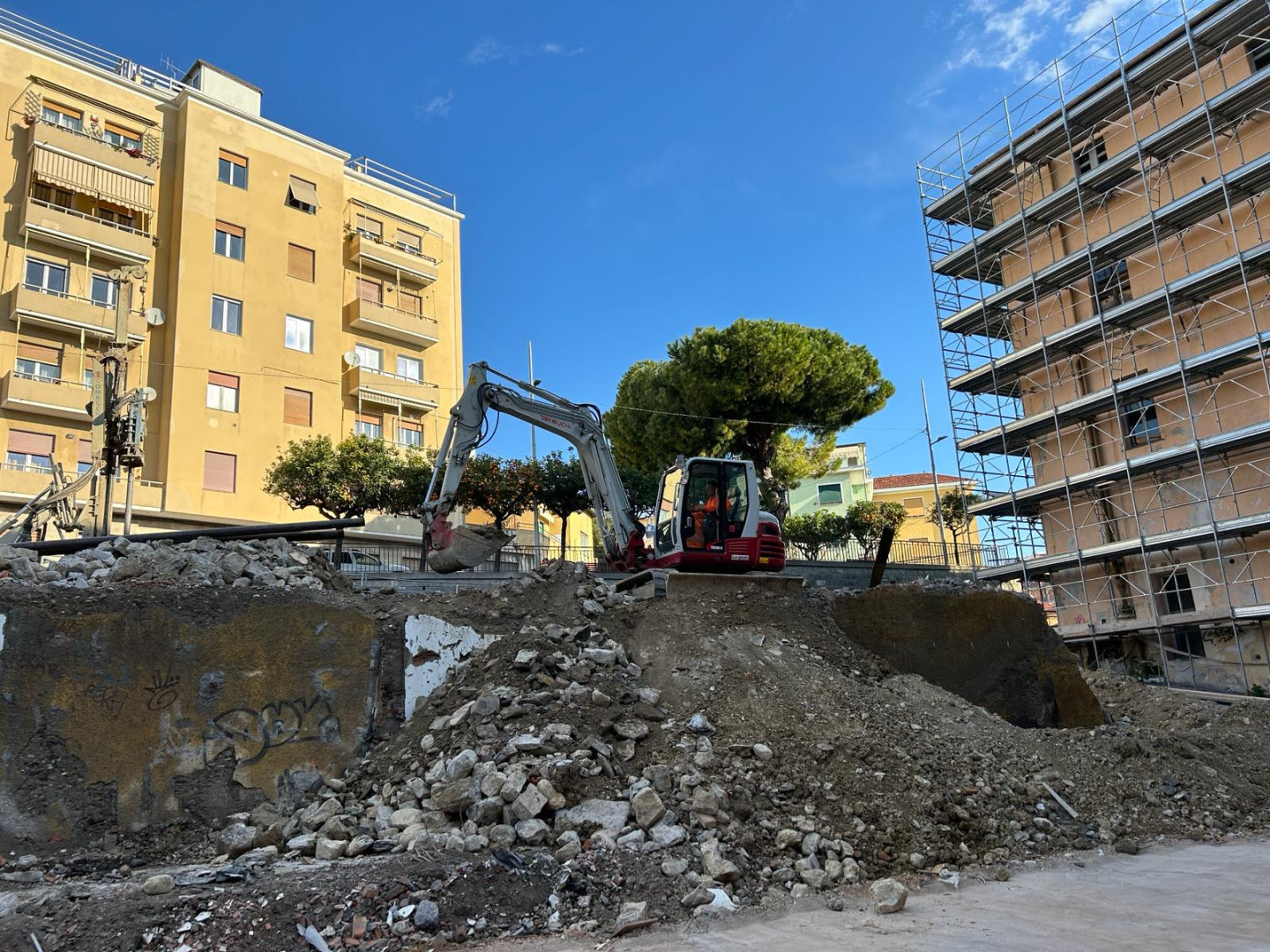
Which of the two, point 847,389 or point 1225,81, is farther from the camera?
point 847,389

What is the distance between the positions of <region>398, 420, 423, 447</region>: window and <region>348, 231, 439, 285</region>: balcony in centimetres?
593

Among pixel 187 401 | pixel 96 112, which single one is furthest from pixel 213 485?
pixel 96 112

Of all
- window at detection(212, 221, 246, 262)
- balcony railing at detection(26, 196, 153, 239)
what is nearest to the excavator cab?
window at detection(212, 221, 246, 262)

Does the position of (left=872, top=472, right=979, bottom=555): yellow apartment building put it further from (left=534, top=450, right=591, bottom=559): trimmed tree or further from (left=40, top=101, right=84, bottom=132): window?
(left=40, top=101, right=84, bottom=132): window

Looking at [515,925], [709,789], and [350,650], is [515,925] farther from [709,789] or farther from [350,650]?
[350,650]

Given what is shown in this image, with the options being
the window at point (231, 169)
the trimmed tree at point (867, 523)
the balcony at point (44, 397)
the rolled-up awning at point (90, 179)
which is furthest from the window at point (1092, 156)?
the balcony at point (44, 397)

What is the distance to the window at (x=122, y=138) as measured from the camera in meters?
29.5

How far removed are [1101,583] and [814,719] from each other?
19.2 metres

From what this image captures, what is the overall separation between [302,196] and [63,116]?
7375 mm

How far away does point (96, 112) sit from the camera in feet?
95.8

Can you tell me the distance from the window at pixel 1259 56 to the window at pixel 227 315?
3000 centimetres

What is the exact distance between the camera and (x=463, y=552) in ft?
40.7

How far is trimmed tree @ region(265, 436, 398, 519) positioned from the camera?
2667 cm

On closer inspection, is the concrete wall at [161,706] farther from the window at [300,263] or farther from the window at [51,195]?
the window at [300,263]
